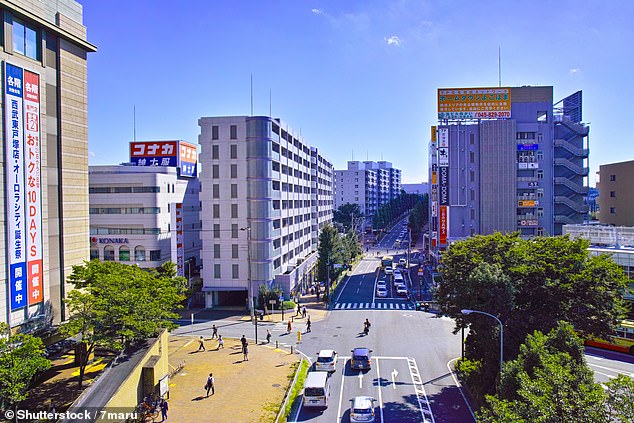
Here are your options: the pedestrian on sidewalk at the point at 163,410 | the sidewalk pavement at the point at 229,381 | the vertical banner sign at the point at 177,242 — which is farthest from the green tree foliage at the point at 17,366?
the vertical banner sign at the point at 177,242

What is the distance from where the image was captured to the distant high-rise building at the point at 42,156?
82.1 ft

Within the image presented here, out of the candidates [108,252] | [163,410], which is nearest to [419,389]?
[163,410]

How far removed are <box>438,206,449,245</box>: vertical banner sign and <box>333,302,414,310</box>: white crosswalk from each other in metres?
18.0

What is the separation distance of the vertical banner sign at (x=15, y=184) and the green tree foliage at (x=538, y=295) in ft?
79.9

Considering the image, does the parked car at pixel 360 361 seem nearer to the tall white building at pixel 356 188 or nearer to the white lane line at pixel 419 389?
the white lane line at pixel 419 389

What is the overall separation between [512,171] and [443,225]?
1311 centimetres

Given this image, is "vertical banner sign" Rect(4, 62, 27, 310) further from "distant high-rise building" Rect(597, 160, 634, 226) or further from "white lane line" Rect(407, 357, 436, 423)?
"distant high-rise building" Rect(597, 160, 634, 226)

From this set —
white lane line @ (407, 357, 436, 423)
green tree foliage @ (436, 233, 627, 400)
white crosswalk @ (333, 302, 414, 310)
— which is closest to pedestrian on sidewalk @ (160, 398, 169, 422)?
white lane line @ (407, 357, 436, 423)

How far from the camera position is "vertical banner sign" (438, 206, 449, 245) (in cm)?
7044

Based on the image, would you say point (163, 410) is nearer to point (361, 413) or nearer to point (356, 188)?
point (361, 413)

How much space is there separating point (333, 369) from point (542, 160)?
54867 mm

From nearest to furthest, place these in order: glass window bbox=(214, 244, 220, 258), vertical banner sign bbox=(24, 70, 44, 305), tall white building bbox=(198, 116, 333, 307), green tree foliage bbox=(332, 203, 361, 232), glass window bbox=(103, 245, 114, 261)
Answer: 1. vertical banner sign bbox=(24, 70, 44, 305)
2. tall white building bbox=(198, 116, 333, 307)
3. glass window bbox=(214, 244, 220, 258)
4. glass window bbox=(103, 245, 114, 261)
5. green tree foliage bbox=(332, 203, 361, 232)

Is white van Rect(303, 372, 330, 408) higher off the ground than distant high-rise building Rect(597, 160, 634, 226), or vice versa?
distant high-rise building Rect(597, 160, 634, 226)

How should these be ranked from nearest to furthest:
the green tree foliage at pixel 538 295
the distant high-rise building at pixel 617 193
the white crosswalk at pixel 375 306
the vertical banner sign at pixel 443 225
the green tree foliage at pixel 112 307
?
the green tree foliage at pixel 538 295, the green tree foliage at pixel 112 307, the white crosswalk at pixel 375 306, the vertical banner sign at pixel 443 225, the distant high-rise building at pixel 617 193
